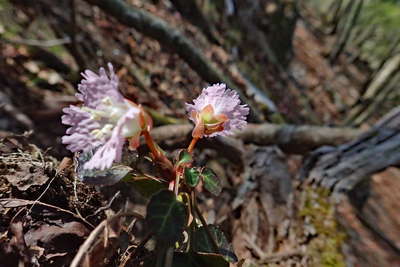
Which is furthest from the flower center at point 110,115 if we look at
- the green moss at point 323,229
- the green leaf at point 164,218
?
the green moss at point 323,229

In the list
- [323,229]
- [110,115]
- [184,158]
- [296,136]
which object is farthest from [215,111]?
[296,136]

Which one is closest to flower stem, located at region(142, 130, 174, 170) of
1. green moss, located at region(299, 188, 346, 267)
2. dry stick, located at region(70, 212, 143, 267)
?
dry stick, located at region(70, 212, 143, 267)

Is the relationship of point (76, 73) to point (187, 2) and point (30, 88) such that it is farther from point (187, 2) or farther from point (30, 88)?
point (187, 2)

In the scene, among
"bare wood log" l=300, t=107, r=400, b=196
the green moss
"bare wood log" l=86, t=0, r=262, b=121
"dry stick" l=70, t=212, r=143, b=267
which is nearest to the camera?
"dry stick" l=70, t=212, r=143, b=267

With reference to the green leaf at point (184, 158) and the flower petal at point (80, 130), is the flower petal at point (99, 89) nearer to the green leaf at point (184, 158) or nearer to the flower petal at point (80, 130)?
the flower petal at point (80, 130)

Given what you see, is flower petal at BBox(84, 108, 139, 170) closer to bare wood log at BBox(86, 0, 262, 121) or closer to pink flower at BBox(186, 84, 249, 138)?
pink flower at BBox(186, 84, 249, 138)
